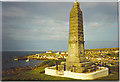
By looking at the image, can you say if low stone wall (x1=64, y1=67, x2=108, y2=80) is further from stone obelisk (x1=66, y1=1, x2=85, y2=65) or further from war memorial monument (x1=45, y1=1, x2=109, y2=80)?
stone obelisk (x1=66, y1=1, x2=85, y2=65)

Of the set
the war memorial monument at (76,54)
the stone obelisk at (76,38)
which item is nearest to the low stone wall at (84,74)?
the war memorial monument at (76,54)

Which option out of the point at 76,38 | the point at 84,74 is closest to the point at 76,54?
the point at 76,38

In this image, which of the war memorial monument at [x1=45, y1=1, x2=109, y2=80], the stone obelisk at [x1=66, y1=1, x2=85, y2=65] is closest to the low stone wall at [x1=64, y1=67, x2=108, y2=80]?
the war memorial monument at [x1=45, y1=1, x2=109, y2=80]

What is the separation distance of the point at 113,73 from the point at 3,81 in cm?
1301

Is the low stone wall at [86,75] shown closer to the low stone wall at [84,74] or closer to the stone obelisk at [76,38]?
the low stone wall at [84,74]

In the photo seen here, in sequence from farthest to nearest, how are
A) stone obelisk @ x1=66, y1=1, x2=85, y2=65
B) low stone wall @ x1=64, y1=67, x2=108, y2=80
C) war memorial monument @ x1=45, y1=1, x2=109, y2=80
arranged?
stone obelisk @ x1=66, y1=1, x2=85, y2=65, war memorial monument @ x1=45, y1=1, x2=109, y2=80, low stone wall @ x1=64, y1=67, x2=108, y2=80

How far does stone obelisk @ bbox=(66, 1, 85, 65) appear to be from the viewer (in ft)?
50.5

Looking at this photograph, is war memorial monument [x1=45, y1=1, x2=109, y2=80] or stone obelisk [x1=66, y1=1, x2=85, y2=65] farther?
stone obelisk [x1=66, y1=1, x2=85, y2=65]

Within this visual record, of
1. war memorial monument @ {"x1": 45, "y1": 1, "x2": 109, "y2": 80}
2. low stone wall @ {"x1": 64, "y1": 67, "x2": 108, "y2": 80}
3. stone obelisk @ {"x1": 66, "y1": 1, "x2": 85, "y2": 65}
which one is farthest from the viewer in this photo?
stone obelisk @ {"x1": 66, "y1": 1, "x2": 85, "y2": 65}

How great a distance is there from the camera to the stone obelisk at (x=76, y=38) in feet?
50.5

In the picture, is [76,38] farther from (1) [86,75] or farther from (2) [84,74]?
(1) [86,75]

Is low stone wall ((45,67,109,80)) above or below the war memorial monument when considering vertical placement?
below

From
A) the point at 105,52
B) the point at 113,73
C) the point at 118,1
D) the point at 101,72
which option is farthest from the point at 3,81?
the point at 105,52

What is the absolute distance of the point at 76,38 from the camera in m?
15.6
